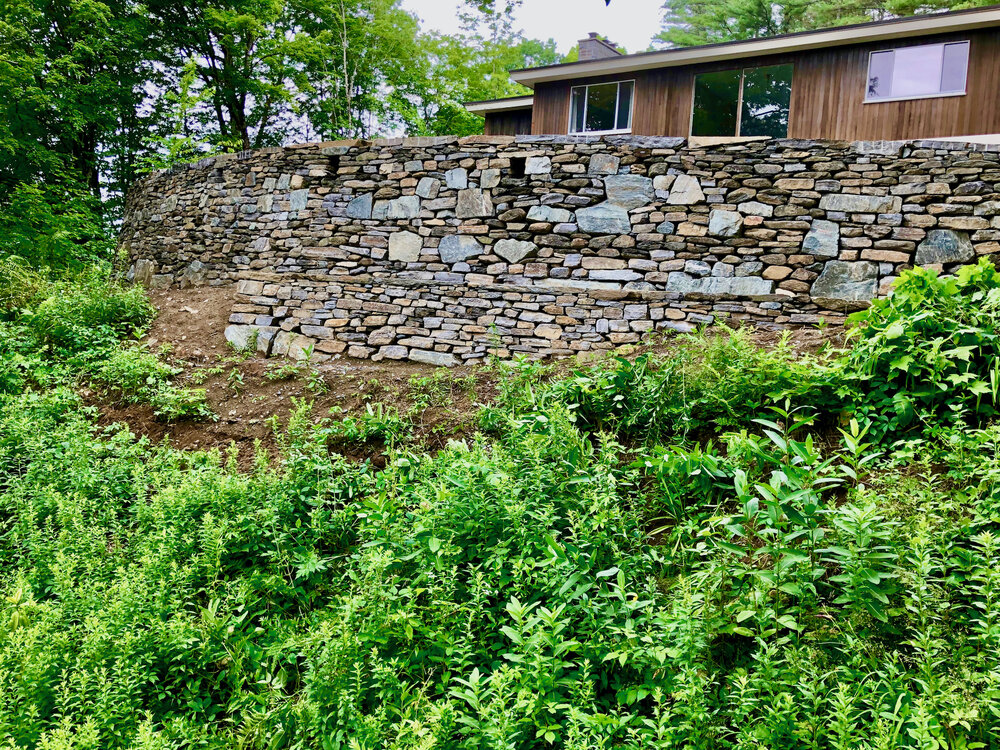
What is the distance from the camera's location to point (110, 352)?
6312mm

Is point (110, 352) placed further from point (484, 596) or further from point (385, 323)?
point (484, 596)

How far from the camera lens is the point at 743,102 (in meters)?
10.7

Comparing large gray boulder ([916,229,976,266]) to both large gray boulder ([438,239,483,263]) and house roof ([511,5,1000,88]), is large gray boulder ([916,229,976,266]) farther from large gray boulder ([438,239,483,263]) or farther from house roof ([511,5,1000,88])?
house roof ([511,5,1000,88])

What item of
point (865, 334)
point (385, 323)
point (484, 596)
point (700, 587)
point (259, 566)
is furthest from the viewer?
point (385, 323)

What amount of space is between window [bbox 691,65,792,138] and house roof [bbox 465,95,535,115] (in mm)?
3465

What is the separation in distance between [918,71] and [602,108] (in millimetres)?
5046

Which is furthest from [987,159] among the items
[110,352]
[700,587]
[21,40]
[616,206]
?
[21,40]

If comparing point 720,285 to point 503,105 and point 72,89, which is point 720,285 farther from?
point 72,89

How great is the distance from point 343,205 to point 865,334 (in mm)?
5053

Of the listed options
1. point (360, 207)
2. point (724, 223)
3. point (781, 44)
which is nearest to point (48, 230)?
point (360, 207)

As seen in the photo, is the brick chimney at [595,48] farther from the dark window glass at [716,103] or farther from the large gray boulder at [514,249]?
the large gray boulder at [514,249]

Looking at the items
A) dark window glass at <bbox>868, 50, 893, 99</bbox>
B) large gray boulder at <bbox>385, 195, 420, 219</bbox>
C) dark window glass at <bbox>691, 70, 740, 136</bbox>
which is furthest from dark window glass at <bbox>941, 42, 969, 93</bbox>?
large gray boulder at <bbox>385, 195, 420, 219</bbox>

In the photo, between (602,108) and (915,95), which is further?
(602,108)

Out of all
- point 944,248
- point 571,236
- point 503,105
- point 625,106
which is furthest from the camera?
point 503,105
